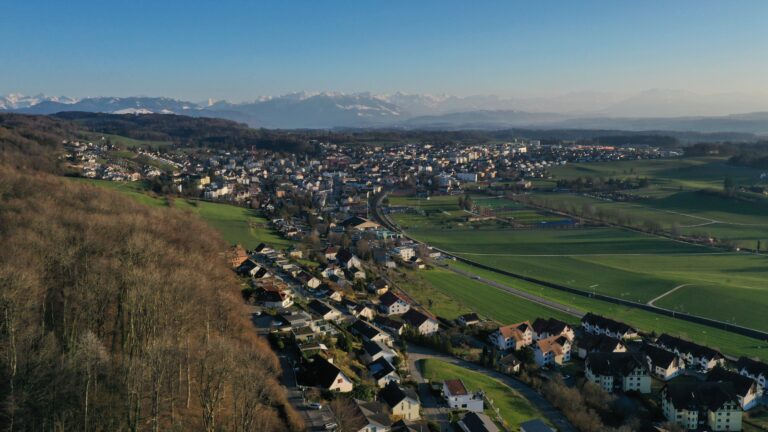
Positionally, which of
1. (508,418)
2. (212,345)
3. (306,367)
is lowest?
(508,418)

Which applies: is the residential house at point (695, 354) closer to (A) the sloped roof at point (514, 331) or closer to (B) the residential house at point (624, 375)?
(B) the residential house at point (624, 375)

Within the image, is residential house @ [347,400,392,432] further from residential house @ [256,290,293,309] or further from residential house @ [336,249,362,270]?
residential house @ [336,249,362,270]

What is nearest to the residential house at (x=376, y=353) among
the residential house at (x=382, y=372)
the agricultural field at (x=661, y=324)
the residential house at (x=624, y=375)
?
the residential house at (x=382, y=372)

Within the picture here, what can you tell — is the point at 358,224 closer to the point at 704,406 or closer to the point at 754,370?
the point at 754,370

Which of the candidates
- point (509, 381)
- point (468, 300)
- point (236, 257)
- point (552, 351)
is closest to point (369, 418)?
point (509, 381)

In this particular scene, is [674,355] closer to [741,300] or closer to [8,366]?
[741,300]

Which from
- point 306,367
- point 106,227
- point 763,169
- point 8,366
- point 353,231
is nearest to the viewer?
point 8,366

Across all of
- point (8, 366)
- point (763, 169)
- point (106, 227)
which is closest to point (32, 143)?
point (106, 227)
